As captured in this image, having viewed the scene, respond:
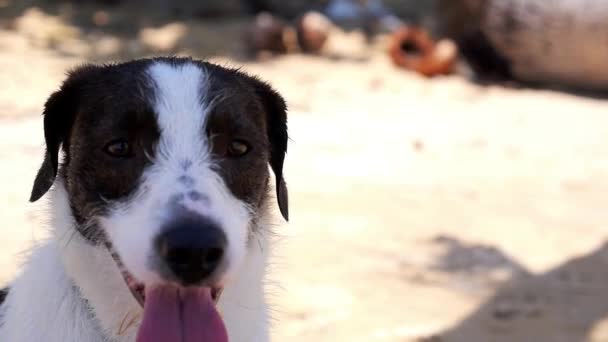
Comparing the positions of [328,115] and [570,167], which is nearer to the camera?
[570,167]

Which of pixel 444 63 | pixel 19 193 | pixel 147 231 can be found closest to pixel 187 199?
pixel 147 231

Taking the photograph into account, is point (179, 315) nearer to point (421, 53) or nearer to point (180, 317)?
point (180, 317)

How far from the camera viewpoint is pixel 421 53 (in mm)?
10969

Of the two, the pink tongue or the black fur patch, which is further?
the black fur patch

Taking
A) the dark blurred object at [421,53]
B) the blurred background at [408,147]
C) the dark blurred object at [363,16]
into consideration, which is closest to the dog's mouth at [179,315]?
the blurred background at [408,147]

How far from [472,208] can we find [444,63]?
15.6ft

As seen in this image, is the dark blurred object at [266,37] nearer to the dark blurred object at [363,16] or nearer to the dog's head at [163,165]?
→ the dark blurred object at [363,16]

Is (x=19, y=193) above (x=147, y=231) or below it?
below

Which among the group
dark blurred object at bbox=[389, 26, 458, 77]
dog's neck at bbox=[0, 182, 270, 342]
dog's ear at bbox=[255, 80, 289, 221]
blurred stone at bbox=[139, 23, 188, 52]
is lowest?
dark blurred object at bbox=[389, 26, 458, 77]

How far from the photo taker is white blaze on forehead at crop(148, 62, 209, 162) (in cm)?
284

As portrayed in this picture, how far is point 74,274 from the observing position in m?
2.91

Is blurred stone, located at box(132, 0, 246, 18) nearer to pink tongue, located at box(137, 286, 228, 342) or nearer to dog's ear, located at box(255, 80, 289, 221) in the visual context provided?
dog's ear, located at box(255, 80, 289, 221)

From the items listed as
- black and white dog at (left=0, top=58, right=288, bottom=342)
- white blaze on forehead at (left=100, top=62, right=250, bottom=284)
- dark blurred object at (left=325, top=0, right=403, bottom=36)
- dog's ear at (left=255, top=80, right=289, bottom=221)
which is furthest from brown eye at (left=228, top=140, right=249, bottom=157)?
dark blurred object at (left=325, top=0, right=403, bottom=36)

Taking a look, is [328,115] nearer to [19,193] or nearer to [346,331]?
[19,193]
